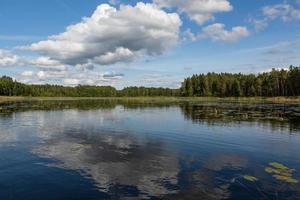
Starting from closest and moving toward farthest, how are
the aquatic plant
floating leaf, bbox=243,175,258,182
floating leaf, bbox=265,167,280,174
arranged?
1. floating leaf, bbox=243,175,258,182
2. the aquatic plant
3. floating leaf, bbox=265,167,280,174

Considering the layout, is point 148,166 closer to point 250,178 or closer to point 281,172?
point 250,178

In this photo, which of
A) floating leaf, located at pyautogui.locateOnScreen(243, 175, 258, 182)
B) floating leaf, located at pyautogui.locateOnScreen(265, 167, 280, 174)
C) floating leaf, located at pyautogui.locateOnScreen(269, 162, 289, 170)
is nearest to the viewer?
floating leaf, located at pyautogui.locateOnScreen(243, 175, 258, 182)

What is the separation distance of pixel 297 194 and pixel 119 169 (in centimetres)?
1059

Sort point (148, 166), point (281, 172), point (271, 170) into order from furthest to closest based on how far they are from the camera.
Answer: point (148, 166) → point (271, 170) → point (281, 172)

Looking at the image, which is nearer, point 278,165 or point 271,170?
point 271,170

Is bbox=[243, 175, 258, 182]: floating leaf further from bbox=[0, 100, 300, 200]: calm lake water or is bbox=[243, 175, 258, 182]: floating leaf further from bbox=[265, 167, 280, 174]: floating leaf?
bbox=[265, 167, 280, 174]: floating leaf

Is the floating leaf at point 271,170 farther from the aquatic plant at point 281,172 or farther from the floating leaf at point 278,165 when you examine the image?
the floating leaf at point 278,165

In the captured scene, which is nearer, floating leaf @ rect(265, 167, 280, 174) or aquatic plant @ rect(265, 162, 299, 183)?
aquatic plant @ rect(265, 162, 299, 183)

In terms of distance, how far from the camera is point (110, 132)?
37.4 metres

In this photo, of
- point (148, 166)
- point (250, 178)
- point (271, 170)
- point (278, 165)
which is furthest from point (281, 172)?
point (148, 166)

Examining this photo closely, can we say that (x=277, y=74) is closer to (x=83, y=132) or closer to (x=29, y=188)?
(x=83, y=132)

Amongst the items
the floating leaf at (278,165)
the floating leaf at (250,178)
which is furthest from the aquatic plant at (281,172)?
the floating leaf at (250,178)

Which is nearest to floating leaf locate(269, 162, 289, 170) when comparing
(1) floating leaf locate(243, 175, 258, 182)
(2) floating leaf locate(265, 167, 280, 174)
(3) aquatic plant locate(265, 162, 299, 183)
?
(3) aquatic plant locate(265, 162, 299, 183)

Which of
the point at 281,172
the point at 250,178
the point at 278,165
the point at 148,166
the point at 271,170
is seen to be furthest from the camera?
the point at 278,165
